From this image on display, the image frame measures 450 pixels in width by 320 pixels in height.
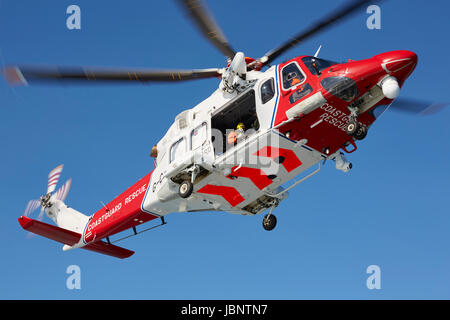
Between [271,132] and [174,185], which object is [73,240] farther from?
[271,132]

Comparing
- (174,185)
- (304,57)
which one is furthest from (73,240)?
(304,57)

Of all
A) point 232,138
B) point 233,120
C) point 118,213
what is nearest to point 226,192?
point 232,138

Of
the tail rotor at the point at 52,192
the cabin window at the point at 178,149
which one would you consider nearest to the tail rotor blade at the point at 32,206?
the tail rotor at the point at 52,192

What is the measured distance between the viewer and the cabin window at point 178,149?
17837 millimetres

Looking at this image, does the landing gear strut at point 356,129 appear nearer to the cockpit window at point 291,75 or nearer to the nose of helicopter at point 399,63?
the nose of helicopter at point 399,63

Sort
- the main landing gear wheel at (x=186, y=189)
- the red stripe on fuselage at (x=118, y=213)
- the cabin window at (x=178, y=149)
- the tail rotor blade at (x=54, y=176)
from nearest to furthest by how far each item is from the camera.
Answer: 1. the main landing gear wheel at (x=186, y=189)
2. the cabin window at (x=178, y=149)
3. the red stripe on fuselage at (x=118, y=213)
4. the tail rotor blade at (x=54, y=176)

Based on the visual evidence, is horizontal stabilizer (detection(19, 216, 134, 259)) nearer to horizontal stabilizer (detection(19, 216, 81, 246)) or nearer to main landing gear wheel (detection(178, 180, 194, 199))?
horizontal stabilizer (detection(19, 216, 81, 246))

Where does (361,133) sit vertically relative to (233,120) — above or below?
below

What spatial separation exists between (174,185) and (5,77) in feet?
18.9

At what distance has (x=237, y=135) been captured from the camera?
16.7m

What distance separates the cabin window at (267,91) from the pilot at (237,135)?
3.50ft

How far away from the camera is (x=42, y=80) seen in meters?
15.6

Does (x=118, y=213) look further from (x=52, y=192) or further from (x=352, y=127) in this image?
(x=352, y=127)

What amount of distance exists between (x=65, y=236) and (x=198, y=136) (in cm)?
670
